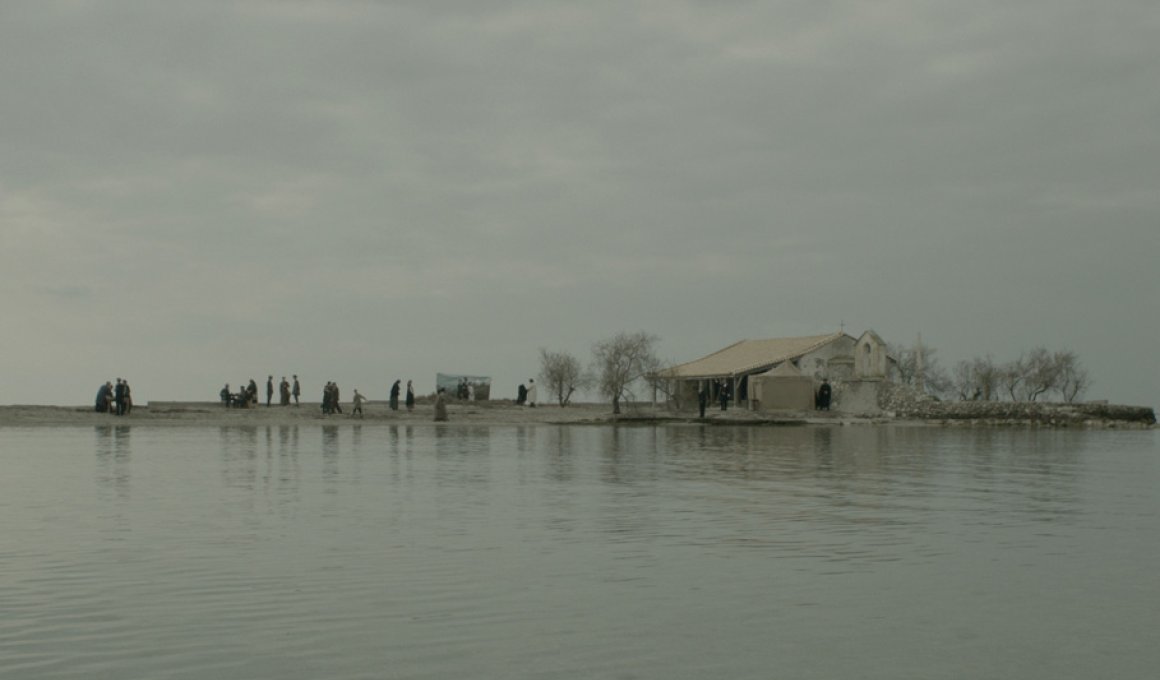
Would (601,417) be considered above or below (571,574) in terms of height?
above

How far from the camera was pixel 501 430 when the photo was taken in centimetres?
5247

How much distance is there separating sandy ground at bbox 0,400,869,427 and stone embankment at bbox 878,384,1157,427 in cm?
524

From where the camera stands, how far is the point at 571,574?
12.1m

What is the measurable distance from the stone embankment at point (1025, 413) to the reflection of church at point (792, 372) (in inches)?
97.0

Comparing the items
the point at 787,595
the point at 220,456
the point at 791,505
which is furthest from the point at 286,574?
the point at 220,456

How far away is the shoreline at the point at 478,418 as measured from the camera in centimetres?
5345

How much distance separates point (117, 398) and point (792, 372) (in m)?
36.9

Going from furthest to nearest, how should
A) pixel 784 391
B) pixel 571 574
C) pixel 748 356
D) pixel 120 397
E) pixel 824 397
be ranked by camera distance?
pixel 748 356, pixel 784 391, pixel 824 397, pixel 120 397, pixel 571 574

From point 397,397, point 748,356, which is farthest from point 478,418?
point 748,356

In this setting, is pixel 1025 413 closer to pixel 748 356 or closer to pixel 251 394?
pixel 748 356

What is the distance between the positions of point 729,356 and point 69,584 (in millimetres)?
73975

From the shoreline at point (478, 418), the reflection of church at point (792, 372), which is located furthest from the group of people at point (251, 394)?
the reflection of church at point (792, 372)

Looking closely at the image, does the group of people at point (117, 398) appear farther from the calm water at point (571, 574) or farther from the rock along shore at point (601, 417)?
the calm water at point (571, 574)

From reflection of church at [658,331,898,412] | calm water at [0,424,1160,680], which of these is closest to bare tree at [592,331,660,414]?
reflection of church at [658,331,898,412]
